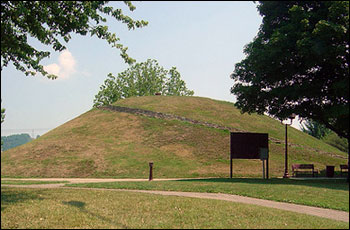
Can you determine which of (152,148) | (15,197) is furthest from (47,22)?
(152,148)

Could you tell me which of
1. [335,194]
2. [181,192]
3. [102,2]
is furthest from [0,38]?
[335,194]

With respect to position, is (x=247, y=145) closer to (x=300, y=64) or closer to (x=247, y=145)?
(x=247, y=145)

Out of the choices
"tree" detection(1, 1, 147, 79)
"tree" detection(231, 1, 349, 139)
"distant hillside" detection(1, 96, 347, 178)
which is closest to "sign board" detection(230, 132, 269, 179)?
"tree" detection(231, 1, 349, 139)

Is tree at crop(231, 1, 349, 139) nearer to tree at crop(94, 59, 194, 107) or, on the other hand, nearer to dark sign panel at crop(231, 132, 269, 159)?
dark sign panel at crop(231, 132, 269, 159)

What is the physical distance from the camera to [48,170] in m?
28.0

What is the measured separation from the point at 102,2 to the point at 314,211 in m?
9.55

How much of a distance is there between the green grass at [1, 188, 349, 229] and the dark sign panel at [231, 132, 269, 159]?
12.7 meters

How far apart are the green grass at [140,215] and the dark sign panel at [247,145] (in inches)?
499

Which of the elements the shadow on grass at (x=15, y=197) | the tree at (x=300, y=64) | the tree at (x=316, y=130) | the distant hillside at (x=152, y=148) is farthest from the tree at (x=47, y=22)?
the tree at (x=316, y=130)

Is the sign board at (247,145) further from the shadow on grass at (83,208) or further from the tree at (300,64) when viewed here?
the shadow on grass at (83,208)

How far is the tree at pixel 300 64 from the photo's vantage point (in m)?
17.8

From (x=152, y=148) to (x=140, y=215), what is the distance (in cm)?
2500

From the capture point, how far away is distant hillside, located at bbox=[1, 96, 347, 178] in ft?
92.6

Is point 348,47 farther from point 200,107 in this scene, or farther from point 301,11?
point 200,107
